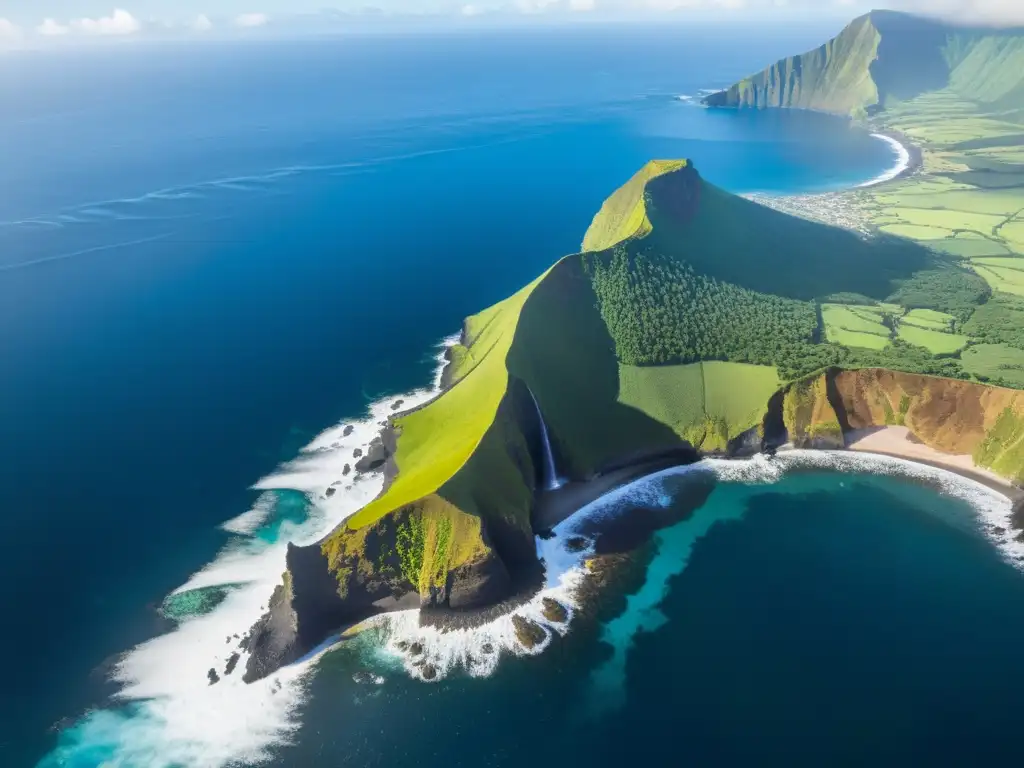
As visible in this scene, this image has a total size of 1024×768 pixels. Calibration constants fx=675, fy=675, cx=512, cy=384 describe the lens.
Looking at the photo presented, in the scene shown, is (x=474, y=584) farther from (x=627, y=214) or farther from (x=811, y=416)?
(x=627, y=214)

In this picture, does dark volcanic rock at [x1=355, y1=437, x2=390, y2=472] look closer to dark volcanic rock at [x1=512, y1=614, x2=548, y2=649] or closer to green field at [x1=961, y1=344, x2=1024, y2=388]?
dark volcanic rock at [x1=512, y1=614, x2=548, y2=649]

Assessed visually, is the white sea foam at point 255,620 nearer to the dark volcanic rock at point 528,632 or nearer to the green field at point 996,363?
the dark volcanic rock at point 528,632

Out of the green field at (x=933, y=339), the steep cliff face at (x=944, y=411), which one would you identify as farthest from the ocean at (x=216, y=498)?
the green field at (x=933, y=339)

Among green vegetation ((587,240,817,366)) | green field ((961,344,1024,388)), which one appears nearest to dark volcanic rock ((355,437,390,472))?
green vegetation ((587,240,817,366))

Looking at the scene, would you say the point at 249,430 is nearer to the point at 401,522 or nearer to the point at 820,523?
the point at 401,522

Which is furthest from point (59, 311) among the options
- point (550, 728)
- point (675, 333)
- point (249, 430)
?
point (550, 728)

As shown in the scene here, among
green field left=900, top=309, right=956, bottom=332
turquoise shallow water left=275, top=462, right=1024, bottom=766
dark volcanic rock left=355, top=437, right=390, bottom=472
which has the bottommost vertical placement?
turquoise shallow water left=275, top=462, right=1024, bottom=766
